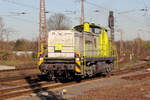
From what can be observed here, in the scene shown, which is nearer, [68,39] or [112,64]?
[68,39]

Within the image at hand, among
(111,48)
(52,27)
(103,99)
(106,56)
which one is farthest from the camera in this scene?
(52,27)

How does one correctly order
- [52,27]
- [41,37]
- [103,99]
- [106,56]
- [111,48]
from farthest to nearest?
[52,27], [41,37], [111,48], [106,56], [103,99]

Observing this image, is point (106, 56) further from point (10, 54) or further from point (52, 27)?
point (52, 27)

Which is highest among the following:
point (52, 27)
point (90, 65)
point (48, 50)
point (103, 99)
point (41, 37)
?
point (52, 27)

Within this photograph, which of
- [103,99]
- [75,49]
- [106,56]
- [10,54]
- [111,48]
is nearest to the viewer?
[103,99]

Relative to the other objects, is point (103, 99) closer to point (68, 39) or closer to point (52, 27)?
point (68, 39)

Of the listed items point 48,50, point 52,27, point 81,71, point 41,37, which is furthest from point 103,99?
point 52,27

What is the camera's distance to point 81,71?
440 inches

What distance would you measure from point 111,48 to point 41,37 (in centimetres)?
1511

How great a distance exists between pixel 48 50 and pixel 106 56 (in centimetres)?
418

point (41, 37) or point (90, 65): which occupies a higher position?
point (41, 37)

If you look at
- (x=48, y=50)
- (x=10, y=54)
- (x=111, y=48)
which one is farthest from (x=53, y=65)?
(x=10, y=54)

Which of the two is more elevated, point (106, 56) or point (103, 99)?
point (106, 56)

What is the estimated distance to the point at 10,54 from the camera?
105 ft
